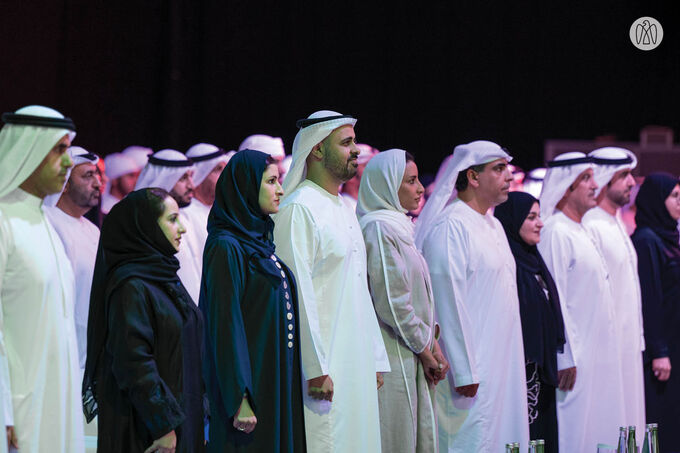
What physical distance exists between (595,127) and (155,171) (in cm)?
540

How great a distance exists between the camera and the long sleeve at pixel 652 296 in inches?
277

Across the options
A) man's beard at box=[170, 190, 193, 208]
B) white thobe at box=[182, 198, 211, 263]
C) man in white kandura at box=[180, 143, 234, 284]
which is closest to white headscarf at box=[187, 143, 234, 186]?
man in white kandura at box=[180, 143, 234, 284]

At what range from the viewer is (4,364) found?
143 inches

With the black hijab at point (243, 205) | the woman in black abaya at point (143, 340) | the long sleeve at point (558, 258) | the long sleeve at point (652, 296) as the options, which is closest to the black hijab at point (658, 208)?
the long sleeve at point (652, 296)

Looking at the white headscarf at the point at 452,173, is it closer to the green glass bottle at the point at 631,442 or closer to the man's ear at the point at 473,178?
the man's ear at the point at 473,178

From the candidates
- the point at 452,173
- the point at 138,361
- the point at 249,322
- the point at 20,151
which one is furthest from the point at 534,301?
the point at 20,151

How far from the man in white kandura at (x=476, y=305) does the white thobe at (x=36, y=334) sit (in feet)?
7.27

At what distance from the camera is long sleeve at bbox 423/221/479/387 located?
17.7ft

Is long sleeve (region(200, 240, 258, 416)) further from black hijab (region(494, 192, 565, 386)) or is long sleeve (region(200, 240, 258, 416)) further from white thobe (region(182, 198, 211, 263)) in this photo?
black hijab (region(494, 192, 565, 386))

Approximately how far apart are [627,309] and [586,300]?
46cm

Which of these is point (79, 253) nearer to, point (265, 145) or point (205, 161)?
point (205, 161)

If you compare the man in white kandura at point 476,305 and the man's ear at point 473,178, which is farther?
the man's ear at point 473,178

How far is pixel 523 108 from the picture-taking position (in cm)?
994

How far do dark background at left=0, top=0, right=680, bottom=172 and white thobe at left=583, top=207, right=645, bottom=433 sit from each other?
2973 mm
